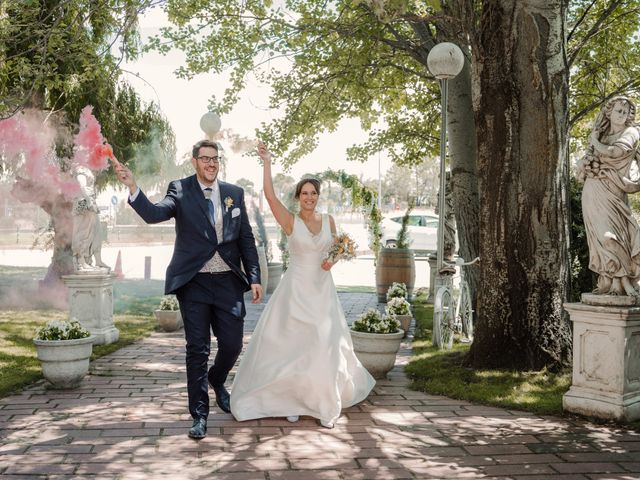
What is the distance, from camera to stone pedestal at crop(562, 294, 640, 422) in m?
5.38

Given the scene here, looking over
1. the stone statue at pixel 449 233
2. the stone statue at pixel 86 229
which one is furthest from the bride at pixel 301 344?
the stone statue at pixel 449 233

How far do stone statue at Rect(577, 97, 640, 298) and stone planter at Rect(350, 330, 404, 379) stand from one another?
84.3 inches

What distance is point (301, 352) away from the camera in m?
5.51

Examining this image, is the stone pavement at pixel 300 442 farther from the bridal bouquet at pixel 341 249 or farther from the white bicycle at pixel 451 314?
the white bicycle at pixel 451 314

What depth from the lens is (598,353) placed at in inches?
217

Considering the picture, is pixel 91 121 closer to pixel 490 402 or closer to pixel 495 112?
pixel 495 112

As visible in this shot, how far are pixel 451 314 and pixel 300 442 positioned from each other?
445 centimetres

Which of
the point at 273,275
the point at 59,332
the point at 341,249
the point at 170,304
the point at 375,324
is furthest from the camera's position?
the point at 273,275

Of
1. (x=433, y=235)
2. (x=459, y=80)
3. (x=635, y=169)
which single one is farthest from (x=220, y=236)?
(x=433, y=235)

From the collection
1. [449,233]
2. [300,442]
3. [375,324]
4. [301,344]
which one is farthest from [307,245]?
[449,233]

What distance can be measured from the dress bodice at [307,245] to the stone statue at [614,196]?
227 centimetres

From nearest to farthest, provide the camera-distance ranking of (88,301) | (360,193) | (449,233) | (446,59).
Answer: (446,59)
(88,301)
(449,233)
(360,193)

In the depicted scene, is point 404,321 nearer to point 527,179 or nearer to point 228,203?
point 527,179

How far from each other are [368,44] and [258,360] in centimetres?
718
